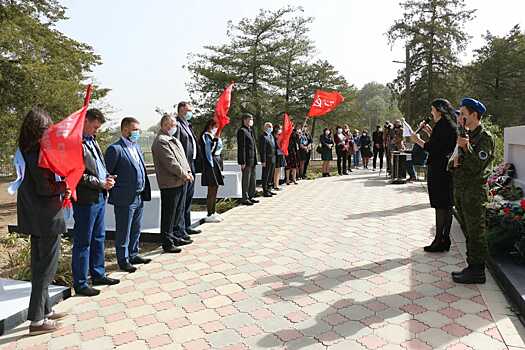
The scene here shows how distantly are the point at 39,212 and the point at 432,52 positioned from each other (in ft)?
90.3

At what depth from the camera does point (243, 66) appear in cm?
2556

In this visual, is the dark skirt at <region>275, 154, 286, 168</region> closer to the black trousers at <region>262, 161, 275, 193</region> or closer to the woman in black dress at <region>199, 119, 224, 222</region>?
the black trousers at <region>262, 161, 275, 193</region>

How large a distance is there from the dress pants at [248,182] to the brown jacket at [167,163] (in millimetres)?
3486

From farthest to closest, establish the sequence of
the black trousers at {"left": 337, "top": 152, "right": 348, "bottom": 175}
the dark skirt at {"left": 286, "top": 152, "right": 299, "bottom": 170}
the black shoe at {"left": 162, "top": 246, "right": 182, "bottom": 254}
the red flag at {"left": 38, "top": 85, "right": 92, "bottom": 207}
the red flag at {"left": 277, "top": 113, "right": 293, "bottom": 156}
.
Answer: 1. the black trousers at {"left": 337, "top": 152, "right": 348, "bottom": 175}
2. the dark skirt at {"left": 286, "top": 152, "right": 299, "bottom": 170}
3. the red flag at {"left": 277, "top": 113, "right": 293, "bottom": 156}
4. the black shoe at {"left": 162, "top": 246, "right": 182, "bottom": 254}
5. the red flag at {"left": 38, "top": 85, "right": 92, "bottom": 207}

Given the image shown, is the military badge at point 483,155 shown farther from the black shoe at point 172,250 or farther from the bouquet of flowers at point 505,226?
the black shoe at point 172,250

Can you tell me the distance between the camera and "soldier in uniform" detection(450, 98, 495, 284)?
414 cm

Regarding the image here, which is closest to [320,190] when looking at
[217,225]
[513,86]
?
[217,225]

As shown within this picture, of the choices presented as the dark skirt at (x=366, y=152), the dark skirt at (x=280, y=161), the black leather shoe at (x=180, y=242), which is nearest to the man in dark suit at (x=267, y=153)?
the dark skirt at (x=280, y=161)

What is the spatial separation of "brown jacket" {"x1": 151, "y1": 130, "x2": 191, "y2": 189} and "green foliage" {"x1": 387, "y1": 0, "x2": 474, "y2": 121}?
2330cm

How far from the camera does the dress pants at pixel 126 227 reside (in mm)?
4844

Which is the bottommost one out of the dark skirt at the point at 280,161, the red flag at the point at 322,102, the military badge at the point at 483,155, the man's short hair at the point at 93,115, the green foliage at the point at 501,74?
the dark skirt at the point at 280,161

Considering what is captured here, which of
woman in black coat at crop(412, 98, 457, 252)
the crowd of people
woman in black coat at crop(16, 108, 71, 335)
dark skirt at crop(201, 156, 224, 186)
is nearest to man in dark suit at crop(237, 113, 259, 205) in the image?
dark skirt at crop(201, 156, 224, 186)

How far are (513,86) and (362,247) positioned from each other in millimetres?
29475

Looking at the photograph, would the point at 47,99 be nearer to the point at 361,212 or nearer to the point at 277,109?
the point at 361,212
